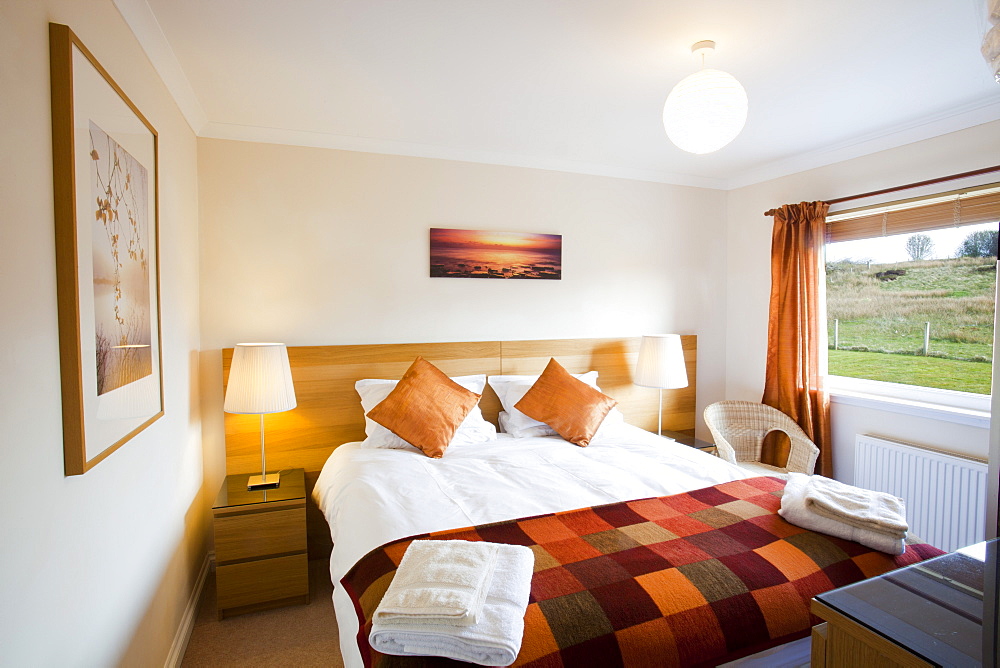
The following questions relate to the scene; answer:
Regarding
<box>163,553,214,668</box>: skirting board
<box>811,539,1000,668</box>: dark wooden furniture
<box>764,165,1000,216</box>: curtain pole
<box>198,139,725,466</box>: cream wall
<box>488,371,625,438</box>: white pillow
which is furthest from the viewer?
<box>488,371,625,438</box>: white pillow

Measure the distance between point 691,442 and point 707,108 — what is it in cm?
267

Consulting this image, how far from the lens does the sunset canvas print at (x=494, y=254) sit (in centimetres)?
346

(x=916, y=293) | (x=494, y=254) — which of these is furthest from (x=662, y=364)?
(x=916, y=293)

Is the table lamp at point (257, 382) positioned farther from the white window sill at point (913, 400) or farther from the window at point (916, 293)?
the window at point (916, 293)

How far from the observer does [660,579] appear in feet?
5.03

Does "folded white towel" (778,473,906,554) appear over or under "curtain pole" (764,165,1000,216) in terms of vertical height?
under

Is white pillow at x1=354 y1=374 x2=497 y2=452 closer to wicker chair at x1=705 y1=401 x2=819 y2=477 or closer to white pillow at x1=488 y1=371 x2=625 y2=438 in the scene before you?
white pillow at x1=488 y1=371 x2=625 y2=438

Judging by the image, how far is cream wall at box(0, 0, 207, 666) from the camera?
1010 millimetres

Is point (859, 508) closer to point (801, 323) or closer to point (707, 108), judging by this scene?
point (707, 108)

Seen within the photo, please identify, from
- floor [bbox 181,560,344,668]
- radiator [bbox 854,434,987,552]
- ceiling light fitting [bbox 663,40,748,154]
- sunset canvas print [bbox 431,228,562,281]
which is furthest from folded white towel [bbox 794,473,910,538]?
sunset canvas print [bbox 431,228,562,281]

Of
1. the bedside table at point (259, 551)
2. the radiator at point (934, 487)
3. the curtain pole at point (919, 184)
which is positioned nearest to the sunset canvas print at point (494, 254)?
the bedside table at point (259, 551)

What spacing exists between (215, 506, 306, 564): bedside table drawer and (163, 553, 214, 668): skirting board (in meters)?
0.28

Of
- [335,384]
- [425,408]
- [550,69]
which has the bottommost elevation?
[425,408]

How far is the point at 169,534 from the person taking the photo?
2.23 meters
